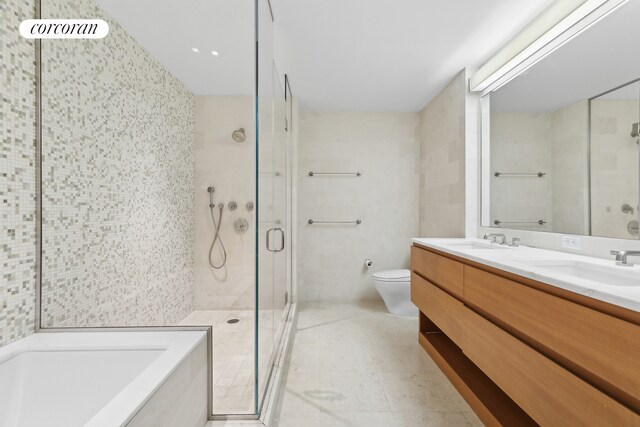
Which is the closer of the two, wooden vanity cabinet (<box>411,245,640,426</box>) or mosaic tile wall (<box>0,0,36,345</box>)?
wooden vanity cabinet (<box>411,245,640,426</box>)

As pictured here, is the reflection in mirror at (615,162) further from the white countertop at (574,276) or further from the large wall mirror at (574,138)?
the white countertop at (574,276)

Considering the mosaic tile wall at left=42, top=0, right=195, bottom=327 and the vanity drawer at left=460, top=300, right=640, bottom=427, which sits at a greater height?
the mosaic tile wall at left=42, top=0, right=195, bottom=327

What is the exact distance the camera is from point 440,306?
174 cm

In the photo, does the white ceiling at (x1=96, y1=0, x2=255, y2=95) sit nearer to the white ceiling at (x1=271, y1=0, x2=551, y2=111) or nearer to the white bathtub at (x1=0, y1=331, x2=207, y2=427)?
the white ceiling at (x1=271, y1=0, x2=551, y2=111)

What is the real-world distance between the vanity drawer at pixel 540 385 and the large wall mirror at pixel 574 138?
30.1 inches

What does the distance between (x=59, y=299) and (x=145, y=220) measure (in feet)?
1.55

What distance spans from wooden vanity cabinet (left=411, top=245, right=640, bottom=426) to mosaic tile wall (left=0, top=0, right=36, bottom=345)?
198 cm

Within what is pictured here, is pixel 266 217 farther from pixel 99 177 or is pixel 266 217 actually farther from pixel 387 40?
pixel 387 40

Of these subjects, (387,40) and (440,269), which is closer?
(440,269)

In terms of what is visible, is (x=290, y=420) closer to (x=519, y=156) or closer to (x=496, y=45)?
(x=519, y=156)

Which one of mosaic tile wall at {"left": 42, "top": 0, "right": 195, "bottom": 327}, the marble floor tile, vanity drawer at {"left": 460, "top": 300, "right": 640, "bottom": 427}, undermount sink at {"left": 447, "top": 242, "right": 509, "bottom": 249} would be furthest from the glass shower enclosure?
undermount sink at {"left": 447, "top": 242, "right": 509, "bottom": 249}

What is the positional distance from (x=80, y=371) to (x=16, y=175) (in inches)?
32.5

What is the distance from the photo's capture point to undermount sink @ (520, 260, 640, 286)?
1032mm

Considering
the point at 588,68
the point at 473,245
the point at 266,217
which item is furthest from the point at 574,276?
the point at 266,217
